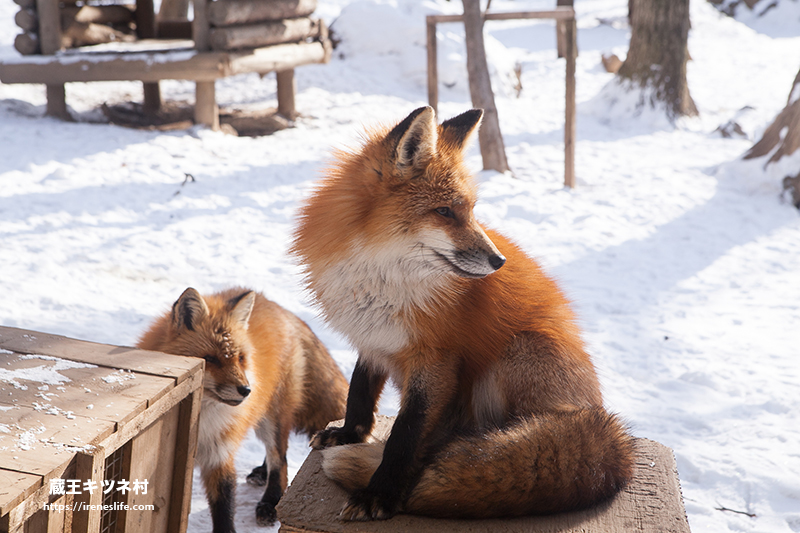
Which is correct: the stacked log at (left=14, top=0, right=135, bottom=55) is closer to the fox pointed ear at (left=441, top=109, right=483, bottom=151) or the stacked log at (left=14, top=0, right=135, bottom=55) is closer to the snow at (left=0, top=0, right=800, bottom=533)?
the snow at (left=0, top=0, right=800, bottom=533)

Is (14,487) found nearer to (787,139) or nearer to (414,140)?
(414,140)

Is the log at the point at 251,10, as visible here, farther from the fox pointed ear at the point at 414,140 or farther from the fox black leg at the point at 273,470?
the fox pointed ear at the point at 414,140

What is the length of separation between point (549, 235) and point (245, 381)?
4.18 m

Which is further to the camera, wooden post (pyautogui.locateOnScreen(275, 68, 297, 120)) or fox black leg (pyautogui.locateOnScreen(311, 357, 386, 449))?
wooden post (pyautogui.locateOnScreen(275, 68, 297, 120))

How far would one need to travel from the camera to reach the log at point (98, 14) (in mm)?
8188

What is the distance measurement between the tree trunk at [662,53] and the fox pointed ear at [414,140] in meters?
→ 9.54

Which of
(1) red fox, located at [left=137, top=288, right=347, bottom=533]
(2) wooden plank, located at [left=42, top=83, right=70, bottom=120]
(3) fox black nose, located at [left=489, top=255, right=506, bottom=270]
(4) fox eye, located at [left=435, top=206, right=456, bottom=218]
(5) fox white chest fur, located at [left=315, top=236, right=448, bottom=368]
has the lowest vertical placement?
(1) red fox, located at [left=137, top=288, right=347, bottom=533]

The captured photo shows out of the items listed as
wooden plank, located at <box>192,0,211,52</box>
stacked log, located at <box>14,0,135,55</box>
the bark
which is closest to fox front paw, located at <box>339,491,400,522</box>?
wooden plank, located at <box>192,0,211,52</box>

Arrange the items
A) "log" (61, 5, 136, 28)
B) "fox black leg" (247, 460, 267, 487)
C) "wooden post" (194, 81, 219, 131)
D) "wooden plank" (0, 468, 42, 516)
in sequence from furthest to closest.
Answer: "log" (61, 5, 136, 28)
"wooden post" (194, 81, 219, 131)
"fox black leg" (247, 460, 267, 487)
"wooden plank" (0, 468, 42, 516)

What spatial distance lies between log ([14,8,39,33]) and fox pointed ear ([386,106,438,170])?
740cm

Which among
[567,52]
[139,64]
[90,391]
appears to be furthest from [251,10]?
[90,391]

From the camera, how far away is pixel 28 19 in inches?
291

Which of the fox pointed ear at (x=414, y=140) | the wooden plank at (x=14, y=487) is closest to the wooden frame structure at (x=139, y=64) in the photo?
the fox pointed ear at (x=414, y=140)

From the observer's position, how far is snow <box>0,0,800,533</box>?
11.6ft
